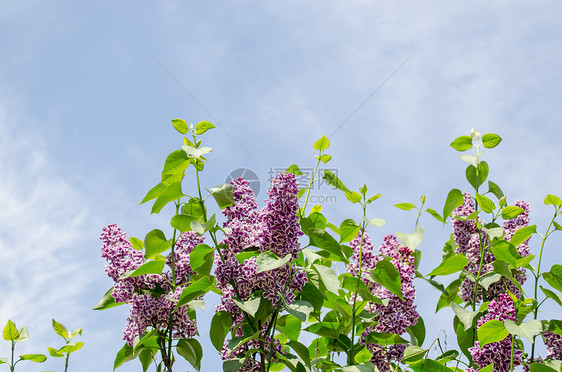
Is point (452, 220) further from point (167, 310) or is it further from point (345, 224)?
point (167, 310)

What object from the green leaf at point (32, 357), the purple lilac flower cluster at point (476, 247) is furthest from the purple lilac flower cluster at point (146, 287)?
the purple lilac flower cluster at point (476, 247)

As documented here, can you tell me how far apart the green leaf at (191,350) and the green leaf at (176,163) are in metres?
0.74

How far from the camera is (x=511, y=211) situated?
313cm

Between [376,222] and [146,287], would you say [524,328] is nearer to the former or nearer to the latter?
[376,222]

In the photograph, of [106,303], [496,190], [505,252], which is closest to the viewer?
[106,303]

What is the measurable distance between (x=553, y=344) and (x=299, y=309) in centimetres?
153

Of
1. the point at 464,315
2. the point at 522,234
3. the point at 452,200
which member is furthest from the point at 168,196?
the point at 522,234

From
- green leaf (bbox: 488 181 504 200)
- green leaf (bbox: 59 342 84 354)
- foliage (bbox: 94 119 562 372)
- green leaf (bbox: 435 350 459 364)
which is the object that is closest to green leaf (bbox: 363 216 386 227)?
foliage (bbox: 94 119 562 372)

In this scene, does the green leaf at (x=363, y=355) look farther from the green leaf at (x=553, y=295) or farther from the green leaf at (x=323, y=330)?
the green leaf at (x=553, y=295)

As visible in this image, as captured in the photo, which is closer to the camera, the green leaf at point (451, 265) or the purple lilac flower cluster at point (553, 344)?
the green leaf at point (451, 265)

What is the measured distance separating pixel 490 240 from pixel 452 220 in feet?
1.16

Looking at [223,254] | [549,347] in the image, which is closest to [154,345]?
[223,254]

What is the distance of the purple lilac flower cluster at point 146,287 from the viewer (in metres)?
2.39

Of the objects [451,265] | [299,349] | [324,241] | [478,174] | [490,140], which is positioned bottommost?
[299,349]
